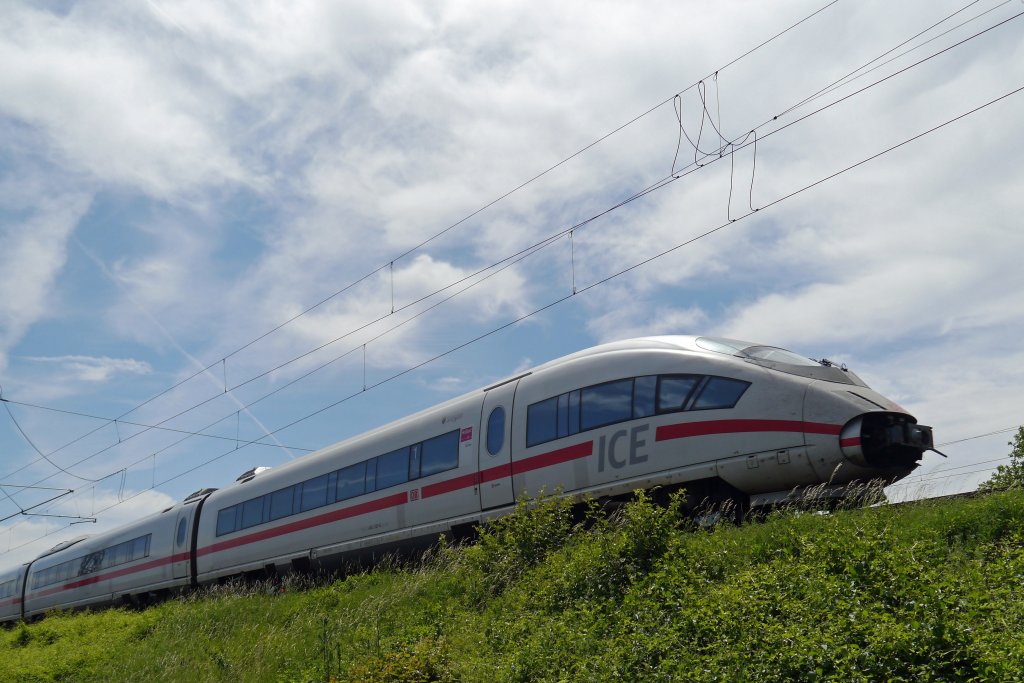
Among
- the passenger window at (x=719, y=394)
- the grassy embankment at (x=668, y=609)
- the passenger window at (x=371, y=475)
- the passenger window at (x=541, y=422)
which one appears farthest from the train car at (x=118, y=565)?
the passenger window at (x=719, y=394)

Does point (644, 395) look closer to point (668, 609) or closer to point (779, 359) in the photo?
point (779, 359)

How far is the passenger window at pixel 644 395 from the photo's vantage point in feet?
40.5

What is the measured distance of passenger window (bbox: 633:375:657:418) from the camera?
12.3m

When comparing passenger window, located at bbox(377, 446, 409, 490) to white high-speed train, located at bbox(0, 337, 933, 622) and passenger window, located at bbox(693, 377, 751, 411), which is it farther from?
passenger window, located at bbox(693, 377, 751, 411)

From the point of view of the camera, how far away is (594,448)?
12867 millimetres

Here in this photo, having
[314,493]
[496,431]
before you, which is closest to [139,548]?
[314,493]

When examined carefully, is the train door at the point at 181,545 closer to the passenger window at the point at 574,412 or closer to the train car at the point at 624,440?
the train car at the point at 624,440

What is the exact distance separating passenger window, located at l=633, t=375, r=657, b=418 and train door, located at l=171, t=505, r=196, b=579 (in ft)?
52.5

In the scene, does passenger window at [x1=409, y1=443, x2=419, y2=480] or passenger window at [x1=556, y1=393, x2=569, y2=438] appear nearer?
passenger window at [x1=556, y1=393, x2=569, y2=438]

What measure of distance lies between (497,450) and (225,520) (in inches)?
431

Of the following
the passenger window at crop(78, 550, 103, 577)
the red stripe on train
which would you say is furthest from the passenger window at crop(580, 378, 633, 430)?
the passenger window at crop(78, 550, 103, 577)

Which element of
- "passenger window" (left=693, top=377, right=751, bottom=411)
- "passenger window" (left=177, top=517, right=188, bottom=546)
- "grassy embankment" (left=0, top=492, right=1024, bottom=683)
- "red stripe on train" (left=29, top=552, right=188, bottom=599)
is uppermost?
"passenger window" (left=693, top=377, right=751, bottom=411)

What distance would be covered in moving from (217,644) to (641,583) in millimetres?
8088

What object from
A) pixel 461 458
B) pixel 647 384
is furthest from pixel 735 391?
Result: pixel 461 458
